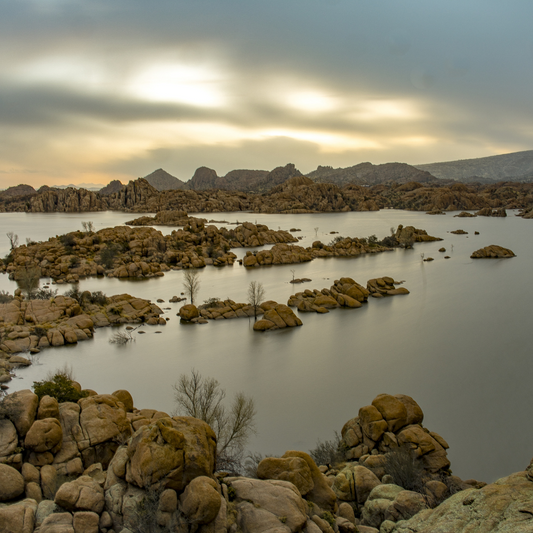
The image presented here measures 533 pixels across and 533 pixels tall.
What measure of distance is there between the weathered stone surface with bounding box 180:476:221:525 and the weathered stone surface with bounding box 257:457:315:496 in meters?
2.22

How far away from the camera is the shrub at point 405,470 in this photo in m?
10.5

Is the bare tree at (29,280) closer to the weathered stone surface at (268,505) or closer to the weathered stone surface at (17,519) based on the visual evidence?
the weathered stone surface at (17,519)

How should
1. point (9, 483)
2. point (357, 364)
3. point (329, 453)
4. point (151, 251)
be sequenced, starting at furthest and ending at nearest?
point (151, 251)
point (357, 364)
point (329, 453)
point (9, 483)

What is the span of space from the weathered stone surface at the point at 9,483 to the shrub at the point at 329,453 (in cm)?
899

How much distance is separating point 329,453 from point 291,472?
16.5 ft

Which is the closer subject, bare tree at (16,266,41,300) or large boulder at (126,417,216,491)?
large boulder at (126,417,216,491)

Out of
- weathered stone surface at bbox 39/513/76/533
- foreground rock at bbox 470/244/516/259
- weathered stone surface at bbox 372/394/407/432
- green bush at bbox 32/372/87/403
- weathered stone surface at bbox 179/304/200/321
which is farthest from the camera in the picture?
foreground rock at bbox 470/244/516/259

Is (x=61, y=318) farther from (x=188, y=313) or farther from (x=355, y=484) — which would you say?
(x=355, y=484)

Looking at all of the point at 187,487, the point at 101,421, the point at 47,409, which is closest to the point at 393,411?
the point at 187,487

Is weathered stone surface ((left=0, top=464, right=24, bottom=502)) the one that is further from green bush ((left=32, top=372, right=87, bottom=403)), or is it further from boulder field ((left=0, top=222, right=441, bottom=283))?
boulder field ((left=0, top=222, right=441, bottom=283))

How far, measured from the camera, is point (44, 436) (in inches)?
401

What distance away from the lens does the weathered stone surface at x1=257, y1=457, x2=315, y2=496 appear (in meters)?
9.17

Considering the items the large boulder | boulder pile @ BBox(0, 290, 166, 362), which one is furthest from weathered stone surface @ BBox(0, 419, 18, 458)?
boulder pile @ BBox(0, 290, 166, 362)

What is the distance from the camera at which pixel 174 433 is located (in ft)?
26.9
